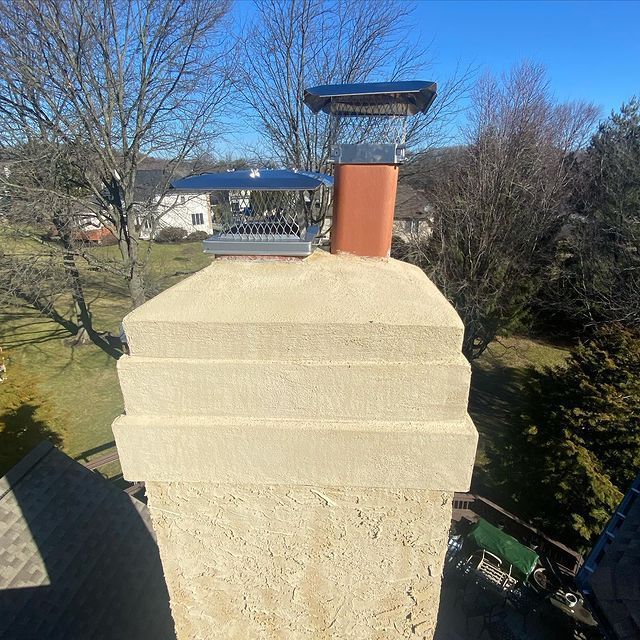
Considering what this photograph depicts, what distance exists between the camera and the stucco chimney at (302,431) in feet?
5.44

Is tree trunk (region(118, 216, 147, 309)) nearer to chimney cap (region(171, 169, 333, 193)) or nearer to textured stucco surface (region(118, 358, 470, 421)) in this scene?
chimney cap (region(171, 169, 333, 193))

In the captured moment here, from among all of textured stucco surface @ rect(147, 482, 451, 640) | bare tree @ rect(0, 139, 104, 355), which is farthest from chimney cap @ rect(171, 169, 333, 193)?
bare tree @ rect(0, 139, 104, 355)

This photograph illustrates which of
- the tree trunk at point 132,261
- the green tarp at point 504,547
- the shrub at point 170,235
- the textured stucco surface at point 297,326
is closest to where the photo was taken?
the textured stucco surface at point 297,326

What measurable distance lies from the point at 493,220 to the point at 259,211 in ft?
38.4

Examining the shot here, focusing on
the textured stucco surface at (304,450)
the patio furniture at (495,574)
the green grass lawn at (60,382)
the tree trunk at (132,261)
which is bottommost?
the patio furniture at (495,574)

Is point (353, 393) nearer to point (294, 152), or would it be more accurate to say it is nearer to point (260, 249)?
point (260, 249)

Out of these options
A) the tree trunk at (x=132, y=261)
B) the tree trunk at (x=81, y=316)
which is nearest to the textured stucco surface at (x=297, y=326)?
the tree trunk at (x=132, y=261)

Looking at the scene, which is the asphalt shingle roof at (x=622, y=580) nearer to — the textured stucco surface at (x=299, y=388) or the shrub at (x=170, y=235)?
the textured stucco surface at (x=299, y=388)

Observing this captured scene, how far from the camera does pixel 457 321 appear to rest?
167 cm

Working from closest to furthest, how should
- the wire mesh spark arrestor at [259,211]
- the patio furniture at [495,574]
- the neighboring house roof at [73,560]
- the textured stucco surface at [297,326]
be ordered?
the textured stucco surface at [297,326] → the wire mesh spark arrestor at [259,211] → the neighboring house roof at [73,560] → the patio furniture at [495,574]

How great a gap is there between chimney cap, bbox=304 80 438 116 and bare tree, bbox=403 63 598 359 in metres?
9.37

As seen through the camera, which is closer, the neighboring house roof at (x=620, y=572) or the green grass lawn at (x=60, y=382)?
the neighboring house roof at (x=620, y=572)

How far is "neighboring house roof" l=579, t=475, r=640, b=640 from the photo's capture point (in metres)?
4.64

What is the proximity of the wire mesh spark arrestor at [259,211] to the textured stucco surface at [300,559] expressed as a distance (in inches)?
48.6
